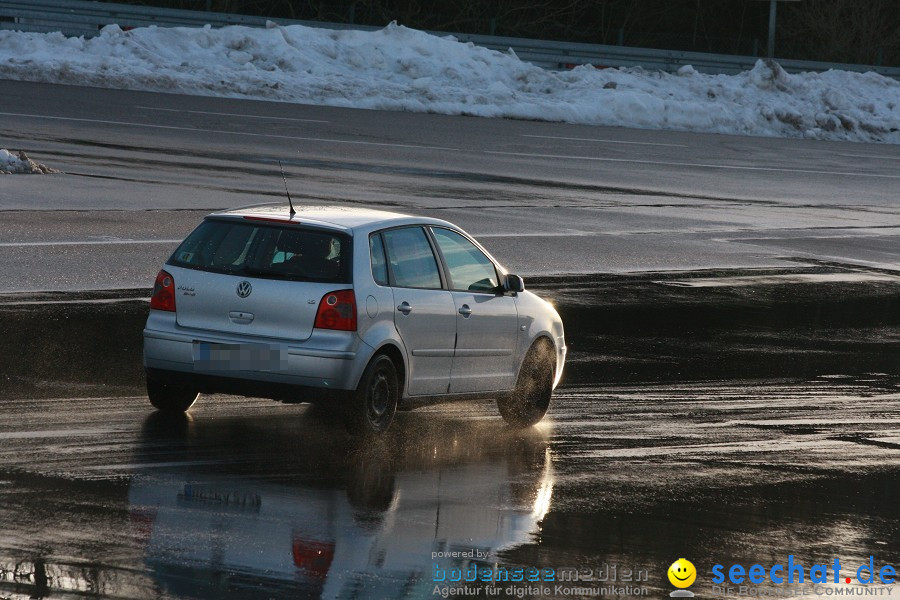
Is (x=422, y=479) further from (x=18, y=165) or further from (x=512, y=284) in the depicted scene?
(x=18, y=165)

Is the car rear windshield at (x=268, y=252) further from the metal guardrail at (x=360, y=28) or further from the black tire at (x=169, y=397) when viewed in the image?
the metal guardrail at (x=360, y=28)

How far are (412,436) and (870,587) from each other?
3.33 m

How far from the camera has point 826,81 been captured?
48.0 meters

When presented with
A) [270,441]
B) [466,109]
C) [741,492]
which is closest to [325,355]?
[270,441]

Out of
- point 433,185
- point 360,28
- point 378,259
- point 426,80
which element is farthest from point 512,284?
point 360,28

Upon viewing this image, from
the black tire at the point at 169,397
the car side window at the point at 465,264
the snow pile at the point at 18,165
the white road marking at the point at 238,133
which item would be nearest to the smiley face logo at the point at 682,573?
the car side window at the point at 465,264

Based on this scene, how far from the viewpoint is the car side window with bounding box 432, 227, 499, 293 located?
9555 mm

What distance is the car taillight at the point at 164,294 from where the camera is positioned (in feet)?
28.2

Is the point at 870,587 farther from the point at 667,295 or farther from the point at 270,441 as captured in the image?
the point at 667,295

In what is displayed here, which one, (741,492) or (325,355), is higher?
(325,355)

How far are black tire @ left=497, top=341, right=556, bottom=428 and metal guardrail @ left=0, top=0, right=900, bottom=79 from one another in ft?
107

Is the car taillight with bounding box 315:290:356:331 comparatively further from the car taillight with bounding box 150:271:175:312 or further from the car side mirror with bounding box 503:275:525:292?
the car side mirror with bounding box 503:275:525:292

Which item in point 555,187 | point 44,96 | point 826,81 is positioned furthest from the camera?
point 826,81

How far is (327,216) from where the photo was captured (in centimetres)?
900
